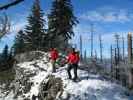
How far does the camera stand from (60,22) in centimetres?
4728

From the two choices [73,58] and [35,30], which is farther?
[35,30]

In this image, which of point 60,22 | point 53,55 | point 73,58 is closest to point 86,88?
point 73,58

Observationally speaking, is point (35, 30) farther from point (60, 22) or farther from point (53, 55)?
point (53, 55)

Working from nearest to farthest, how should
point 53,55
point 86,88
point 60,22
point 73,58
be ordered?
point 73,58, point 86,88, point 53,55, point 60,22

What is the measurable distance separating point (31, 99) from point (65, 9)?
2535 centimetres

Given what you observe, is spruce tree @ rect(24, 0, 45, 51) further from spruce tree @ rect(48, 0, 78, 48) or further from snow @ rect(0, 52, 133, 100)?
snow @ rect(0, 52, 133, 100)

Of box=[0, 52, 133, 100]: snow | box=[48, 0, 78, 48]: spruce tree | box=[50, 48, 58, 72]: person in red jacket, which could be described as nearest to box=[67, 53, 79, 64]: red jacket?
box=[0, 52, 133, 100]: snow

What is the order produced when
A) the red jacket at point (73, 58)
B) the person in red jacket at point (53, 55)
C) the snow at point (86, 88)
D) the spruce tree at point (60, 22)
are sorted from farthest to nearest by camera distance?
the spruce tree at point (60, 22) → the person in red jacket at point (53, 55) → the snow at point (86, 88) → the red jacket at point (73, 58)

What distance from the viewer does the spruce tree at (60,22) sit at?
47.2 meters

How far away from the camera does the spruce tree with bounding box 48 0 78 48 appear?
47156 millimetres

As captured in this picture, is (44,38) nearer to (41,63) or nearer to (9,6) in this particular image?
(41,63)

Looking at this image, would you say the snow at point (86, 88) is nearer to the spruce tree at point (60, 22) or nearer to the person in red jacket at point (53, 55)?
the person in red jacket at point (53, 55)

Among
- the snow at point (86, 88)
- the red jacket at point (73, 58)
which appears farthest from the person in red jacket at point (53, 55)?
the red jacket at point (73, 58)

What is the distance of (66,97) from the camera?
21188 mm
